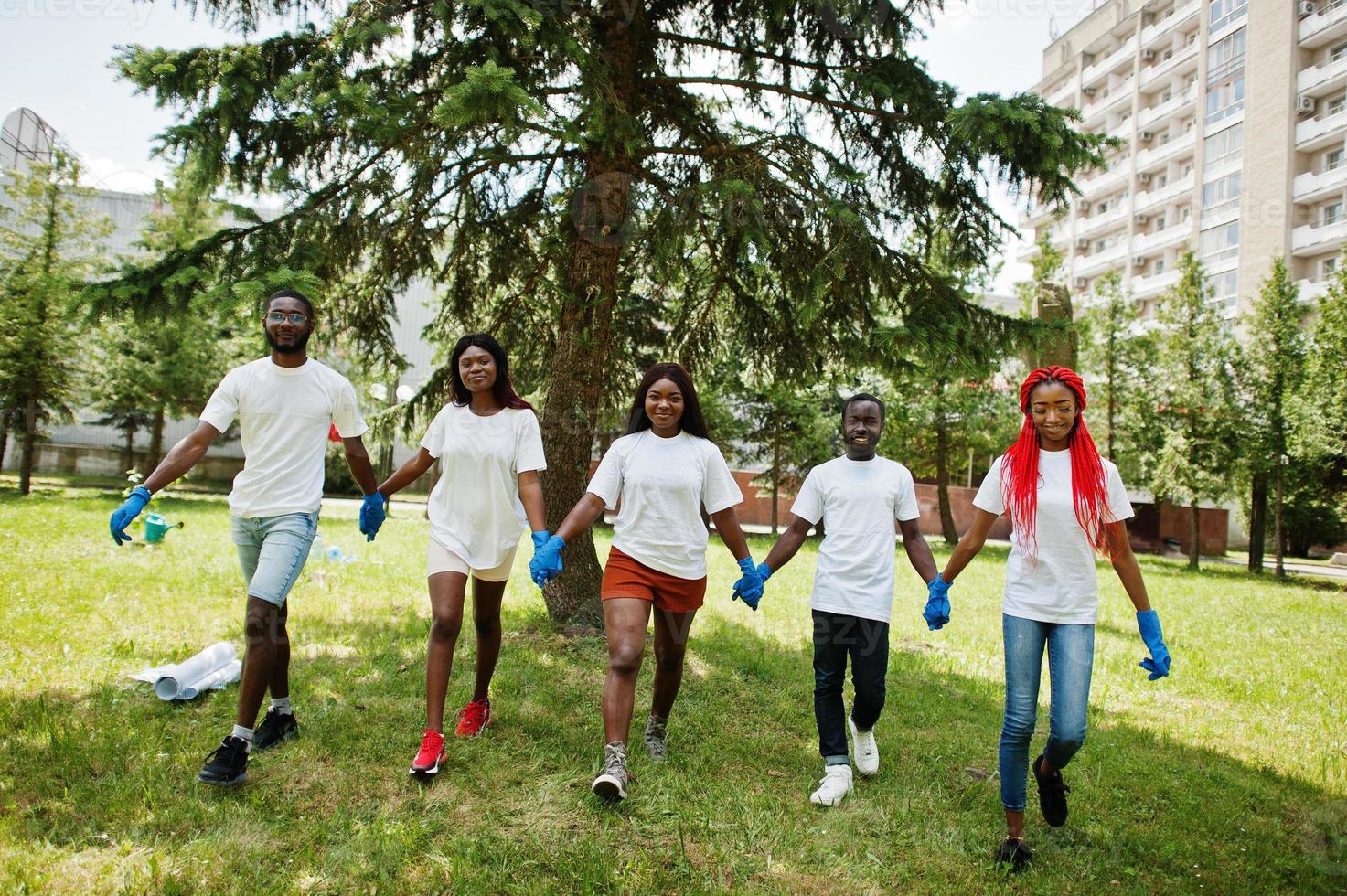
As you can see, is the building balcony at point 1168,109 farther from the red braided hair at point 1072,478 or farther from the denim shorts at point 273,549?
the denim shorts at point 273,549

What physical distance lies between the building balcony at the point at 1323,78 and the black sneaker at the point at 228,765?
153 ft

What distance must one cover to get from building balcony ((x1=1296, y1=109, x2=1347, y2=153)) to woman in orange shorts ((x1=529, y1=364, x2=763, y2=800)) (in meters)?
43.6

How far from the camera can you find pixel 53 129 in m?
21.1

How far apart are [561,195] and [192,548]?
8.09 meters

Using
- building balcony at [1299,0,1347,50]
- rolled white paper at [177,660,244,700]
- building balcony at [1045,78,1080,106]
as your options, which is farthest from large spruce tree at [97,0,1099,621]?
building balcony at [1045,78,1080,106]

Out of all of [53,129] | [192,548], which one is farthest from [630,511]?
[53,129]

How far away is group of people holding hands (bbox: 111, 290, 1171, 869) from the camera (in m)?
3.62

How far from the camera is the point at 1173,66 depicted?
44.8m

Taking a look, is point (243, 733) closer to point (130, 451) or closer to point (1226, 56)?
point (130, 451)

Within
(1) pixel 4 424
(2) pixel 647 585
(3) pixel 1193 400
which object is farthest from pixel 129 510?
(1) pixel 4 424

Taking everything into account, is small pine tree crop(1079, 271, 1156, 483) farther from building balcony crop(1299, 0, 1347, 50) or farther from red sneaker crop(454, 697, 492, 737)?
building balcony crop(1299, 0, 1347, 50)

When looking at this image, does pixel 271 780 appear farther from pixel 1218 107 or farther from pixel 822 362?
pixel 1218 107

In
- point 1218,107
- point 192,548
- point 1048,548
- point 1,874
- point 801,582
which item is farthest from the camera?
point 1218,107

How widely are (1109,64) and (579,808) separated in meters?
59.2
